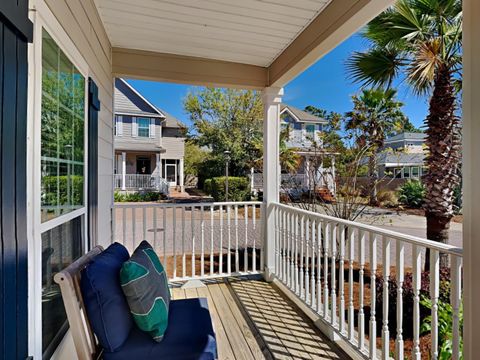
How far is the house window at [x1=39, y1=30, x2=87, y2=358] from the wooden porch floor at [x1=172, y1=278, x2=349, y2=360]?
4.16 feet

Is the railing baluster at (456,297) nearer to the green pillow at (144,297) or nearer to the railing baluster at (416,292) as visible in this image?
the railing baluster at (416,292)

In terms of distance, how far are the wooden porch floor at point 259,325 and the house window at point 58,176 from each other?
1.27 m

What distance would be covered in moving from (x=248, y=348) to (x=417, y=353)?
1.17 metres

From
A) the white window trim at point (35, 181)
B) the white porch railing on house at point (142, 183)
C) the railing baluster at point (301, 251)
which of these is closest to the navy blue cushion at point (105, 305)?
→ the white window trim at point (35, 181)

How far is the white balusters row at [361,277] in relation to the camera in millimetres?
1524

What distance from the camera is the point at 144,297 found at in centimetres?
141

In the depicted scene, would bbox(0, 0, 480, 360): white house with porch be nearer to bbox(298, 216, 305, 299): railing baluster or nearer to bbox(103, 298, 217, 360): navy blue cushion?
bbox(298, 216, 305, 299): railing baluster

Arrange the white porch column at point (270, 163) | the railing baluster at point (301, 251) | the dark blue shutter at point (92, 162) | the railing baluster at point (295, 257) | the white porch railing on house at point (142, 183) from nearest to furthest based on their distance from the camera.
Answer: the dark blue shutter at point (92, 162)
the railing baluster at point (301, 251)
the railing baluster at point (295, 257)
the white porch column at point (270, 163)
the white porch railing on house at point (142, 183)

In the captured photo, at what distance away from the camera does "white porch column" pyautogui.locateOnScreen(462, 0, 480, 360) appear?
3.89ft

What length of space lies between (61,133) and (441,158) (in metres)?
3.96

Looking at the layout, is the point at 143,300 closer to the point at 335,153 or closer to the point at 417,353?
the point at 417,353

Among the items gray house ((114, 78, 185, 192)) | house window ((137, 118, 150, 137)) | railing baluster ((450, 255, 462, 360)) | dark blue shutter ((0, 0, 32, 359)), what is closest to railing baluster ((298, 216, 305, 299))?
railing baluster ((450, 255, 462, 360))

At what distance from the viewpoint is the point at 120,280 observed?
1.39 m

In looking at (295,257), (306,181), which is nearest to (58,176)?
(295,257)
